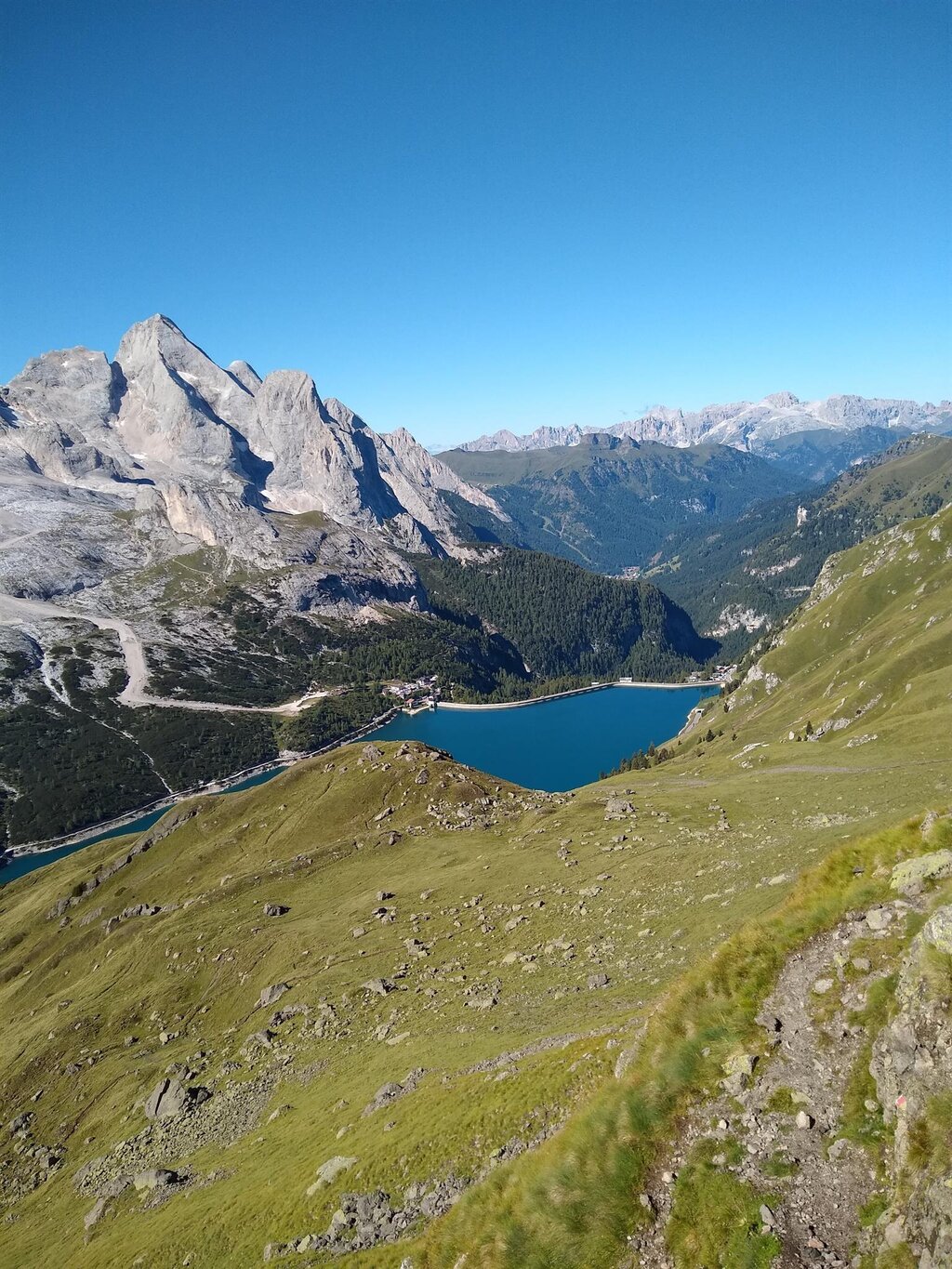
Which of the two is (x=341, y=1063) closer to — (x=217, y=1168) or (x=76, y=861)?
(x=217, y=1168)

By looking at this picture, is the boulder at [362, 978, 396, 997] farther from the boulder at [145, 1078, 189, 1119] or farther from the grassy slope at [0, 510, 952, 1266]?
the boulder at [145, 1078, 189, 1119]

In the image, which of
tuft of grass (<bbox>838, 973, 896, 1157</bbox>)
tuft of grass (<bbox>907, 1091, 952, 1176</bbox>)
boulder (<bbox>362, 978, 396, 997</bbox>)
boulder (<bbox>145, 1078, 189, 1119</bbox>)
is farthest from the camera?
boulder (<bbox>362, 978, 396, 997</bbox>)

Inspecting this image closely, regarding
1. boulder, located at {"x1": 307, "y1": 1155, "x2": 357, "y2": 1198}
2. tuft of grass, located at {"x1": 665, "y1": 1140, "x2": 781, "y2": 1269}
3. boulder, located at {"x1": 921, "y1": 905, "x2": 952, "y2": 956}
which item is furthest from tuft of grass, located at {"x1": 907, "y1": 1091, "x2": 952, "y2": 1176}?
boulder, located at {"x1": 307, "y1": 1155, "x2": 357, "y2": 1198}

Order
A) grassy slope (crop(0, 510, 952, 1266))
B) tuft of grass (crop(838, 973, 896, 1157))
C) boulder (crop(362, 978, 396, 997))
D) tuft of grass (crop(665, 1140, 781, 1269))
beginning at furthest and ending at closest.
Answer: boulder (crop(362, 978, 396, 997)) < grassy slope (crop(0, 510, 952, 1266)) < tuft of grass (crop(838, 973, 896, 1157)) < tuft of grass (crop(665, 1140, 781, 1269))

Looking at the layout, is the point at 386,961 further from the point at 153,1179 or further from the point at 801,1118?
the point at 801,1118

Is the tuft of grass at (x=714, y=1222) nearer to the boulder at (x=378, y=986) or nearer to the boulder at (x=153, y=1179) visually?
the boulder at (x=153, y=1179)

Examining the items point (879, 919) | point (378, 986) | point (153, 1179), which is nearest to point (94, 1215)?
point (153, 1179)

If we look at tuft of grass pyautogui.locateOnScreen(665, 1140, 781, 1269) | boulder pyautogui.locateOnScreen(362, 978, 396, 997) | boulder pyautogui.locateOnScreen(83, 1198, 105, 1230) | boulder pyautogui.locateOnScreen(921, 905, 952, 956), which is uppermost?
boulder pyautogui.locateOnScreen(921, 905, 952, 956)
